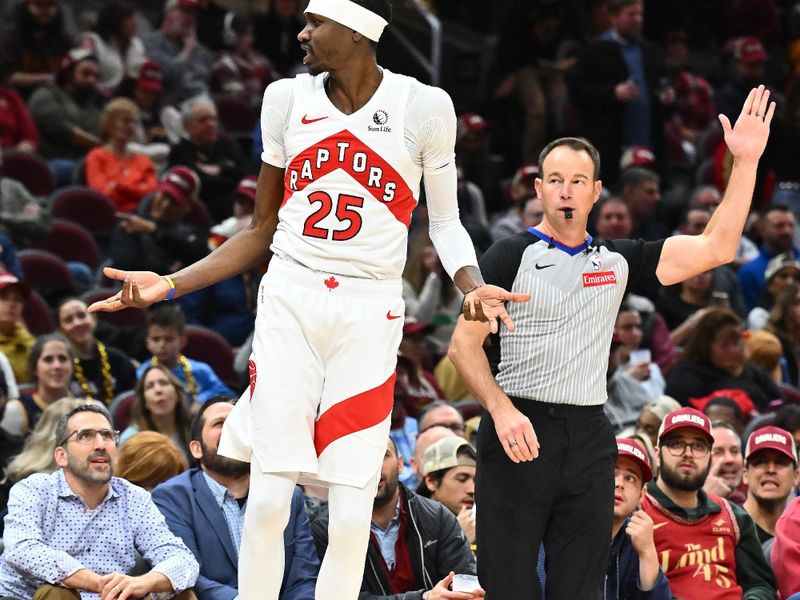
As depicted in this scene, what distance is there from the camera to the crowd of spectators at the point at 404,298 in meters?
6.25

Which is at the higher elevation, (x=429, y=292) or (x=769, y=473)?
(x=429, y=292)

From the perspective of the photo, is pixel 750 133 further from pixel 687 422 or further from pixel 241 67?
pixel 241 67

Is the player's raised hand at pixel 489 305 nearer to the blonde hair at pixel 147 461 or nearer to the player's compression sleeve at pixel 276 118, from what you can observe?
the player's compression sleeve at pixel 276 118

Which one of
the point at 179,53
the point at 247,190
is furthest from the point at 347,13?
the point at 179,53

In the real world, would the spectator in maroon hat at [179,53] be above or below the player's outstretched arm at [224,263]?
above

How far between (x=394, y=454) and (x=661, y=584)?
4.12 feet

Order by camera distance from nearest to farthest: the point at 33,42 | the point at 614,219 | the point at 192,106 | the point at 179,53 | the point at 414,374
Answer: the point at 414,374 → the point at 614,219 → the point at 192,106 → the point at 33,42 → the point at 179,53

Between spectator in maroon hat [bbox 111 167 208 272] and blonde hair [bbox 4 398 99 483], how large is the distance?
2.74m

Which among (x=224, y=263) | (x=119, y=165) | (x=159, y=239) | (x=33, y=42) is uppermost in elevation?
(x=33, y=42)

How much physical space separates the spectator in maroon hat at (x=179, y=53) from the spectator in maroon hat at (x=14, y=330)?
459 centimetres

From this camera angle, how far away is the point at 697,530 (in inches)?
260

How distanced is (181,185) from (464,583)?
6014mm

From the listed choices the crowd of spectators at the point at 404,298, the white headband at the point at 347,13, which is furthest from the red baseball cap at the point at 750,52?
the white headband at the point at 347,13

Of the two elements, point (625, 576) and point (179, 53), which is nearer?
point (625, 576)
